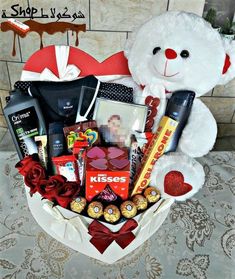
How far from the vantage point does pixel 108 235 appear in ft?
1.95

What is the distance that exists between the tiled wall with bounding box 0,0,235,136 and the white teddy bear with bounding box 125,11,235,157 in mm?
379

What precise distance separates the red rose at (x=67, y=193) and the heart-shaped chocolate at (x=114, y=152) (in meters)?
0.10

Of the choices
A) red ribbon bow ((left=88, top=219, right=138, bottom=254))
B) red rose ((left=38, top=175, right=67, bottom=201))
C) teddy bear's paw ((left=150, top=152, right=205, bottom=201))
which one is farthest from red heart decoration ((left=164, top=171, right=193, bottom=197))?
red rose ((left=38, top=175, right=67, bottom=201))

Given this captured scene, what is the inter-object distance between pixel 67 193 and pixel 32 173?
0.09 meters

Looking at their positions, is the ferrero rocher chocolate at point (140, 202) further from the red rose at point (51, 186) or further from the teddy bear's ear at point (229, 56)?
the teddy bear's ear at point (229, 56)

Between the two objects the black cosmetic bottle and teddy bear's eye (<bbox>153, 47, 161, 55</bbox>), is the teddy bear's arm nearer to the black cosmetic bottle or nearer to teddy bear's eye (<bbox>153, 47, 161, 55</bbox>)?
teddy bear's eye (<bbox>153, 47, 161, 55</bbox>)

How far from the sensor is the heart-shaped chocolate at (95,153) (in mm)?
627

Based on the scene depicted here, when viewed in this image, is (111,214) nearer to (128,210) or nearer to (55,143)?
(128,210)

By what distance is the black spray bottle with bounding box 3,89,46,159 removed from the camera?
698 mm

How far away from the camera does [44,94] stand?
0.75 meters

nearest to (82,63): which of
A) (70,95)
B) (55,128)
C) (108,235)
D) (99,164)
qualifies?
(70,95)

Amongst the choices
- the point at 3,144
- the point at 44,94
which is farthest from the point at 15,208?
the point at 3,144

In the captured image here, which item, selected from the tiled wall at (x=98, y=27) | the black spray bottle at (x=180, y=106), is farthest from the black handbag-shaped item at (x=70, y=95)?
the tiled wall at (x=98, y=27)

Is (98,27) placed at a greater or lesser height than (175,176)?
greater
